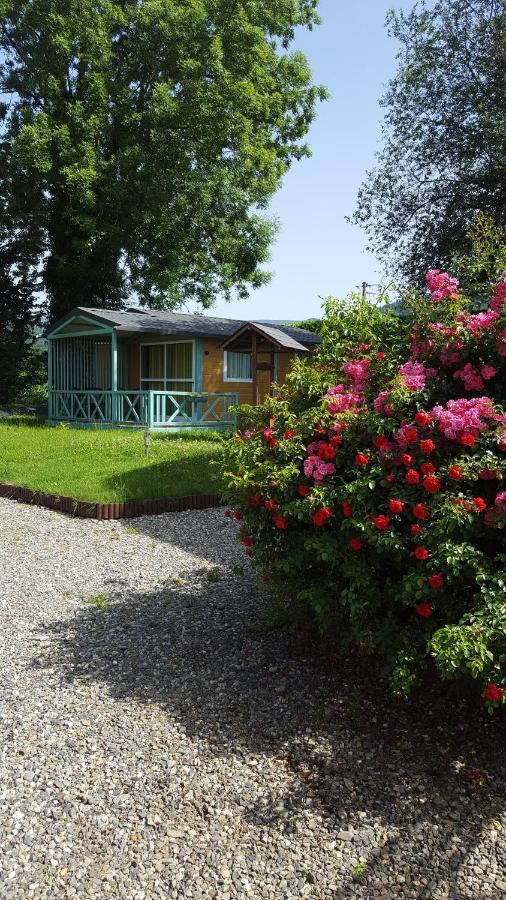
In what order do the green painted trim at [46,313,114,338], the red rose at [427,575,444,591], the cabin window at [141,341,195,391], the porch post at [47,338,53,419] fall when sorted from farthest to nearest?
the porch post at [47,338,53,419], the cabin window at [141,341,195,391], the green painted trim at [46,313,114,338], the red rose at [427,575,444,591]

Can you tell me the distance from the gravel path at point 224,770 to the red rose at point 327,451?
1.28m

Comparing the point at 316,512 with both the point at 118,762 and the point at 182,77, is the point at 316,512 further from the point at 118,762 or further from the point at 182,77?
the point at 182,77

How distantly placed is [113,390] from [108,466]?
828cm

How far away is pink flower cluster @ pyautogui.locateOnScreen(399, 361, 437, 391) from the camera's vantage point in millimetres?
3113

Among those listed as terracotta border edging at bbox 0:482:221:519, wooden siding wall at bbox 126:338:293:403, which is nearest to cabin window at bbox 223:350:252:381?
wooden siding wall at bbox 126:338:293:403

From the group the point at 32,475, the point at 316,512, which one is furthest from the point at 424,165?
the point at 316,512

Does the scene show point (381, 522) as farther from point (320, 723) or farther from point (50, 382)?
point (50, 382)

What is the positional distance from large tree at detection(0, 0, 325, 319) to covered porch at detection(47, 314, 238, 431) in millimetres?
4699

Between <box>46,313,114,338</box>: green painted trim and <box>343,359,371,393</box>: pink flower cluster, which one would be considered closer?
<box>343,359,371,393</box>: pink flower cluster

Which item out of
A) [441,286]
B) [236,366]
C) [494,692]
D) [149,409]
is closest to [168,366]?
[236,366]

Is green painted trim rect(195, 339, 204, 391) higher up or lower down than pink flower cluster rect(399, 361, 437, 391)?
higher up

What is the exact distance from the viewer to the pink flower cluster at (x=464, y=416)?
2.87 meters

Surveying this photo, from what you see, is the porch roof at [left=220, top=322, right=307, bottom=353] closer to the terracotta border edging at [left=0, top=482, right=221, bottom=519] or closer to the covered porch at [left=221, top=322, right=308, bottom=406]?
the covered porch at [left=221, top=322, right=308, bottom=406]

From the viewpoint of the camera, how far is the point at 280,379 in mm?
20875
